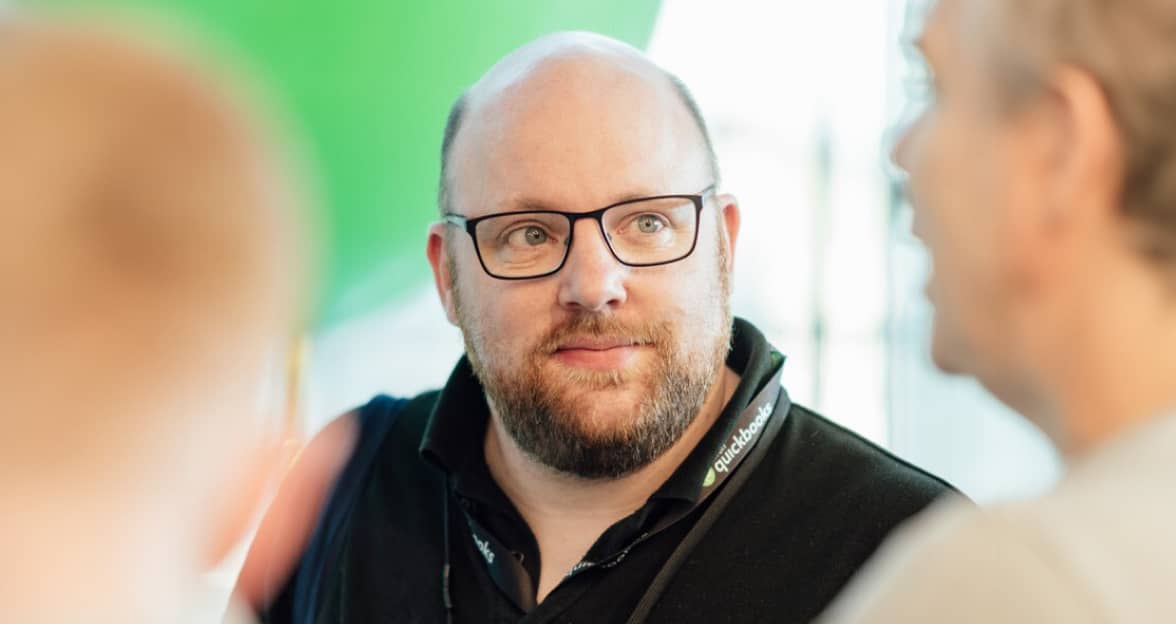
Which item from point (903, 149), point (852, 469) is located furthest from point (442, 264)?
point (903, 149)

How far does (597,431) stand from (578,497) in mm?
116

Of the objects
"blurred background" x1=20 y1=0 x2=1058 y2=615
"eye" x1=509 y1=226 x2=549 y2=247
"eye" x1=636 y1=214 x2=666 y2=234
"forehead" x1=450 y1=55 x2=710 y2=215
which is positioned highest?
"forehead" x1=450 y1=55 x2=710 y2=215

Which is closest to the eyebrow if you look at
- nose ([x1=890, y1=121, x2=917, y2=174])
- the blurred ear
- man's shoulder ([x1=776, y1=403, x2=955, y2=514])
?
man's shoulder ([x1=776, y1=403, x2=955, y2=514])

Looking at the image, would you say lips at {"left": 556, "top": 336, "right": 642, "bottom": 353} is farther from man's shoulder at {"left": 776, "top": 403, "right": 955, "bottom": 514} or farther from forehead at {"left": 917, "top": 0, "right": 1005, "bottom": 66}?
forehead at {"left": 917, "top": 0, "right": 1005, "bottom": 66}

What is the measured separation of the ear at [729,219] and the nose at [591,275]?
0.25m

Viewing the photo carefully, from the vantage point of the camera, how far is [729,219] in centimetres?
220

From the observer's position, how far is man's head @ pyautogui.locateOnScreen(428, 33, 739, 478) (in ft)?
6.43

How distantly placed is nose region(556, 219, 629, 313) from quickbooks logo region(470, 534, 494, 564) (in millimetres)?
369

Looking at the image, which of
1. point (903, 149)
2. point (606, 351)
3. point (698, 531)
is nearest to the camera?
point (903, 149)

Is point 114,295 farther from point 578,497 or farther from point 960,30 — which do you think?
point 578,497

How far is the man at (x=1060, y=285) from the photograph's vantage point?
763mm

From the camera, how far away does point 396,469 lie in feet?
7.16

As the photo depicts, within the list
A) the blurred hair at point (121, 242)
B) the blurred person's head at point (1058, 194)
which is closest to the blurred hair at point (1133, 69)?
the blurred person's head at point (1058, 194)

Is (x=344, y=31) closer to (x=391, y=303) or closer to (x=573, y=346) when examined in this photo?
(x=391, y=303)
